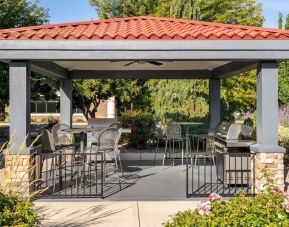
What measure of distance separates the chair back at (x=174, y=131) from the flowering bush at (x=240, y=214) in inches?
238

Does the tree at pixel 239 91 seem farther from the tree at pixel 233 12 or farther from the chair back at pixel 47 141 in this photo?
the chair back at pixel 47 141

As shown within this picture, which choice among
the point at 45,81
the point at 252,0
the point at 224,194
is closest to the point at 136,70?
the point at 224,194

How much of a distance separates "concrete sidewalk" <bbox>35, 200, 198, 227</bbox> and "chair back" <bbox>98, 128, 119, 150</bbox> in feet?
4.35

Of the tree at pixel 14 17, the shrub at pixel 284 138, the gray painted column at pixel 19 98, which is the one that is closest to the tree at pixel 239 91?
the shrub at pixel 284 138

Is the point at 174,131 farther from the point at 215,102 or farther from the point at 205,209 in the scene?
the point at 205,209

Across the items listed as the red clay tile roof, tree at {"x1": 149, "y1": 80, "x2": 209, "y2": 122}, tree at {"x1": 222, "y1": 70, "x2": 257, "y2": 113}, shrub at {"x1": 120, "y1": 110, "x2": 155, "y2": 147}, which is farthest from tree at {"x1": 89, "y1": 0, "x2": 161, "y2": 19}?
the red clay tile roof

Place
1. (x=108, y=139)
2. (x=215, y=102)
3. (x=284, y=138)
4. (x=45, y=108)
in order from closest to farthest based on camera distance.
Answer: (x=108, y=139) → (x=215, y=102) → (x=284, y=138) → (x=45, y=108)

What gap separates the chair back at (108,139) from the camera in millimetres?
7325

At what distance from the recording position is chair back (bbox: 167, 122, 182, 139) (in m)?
9.88

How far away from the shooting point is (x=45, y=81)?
16.9 m

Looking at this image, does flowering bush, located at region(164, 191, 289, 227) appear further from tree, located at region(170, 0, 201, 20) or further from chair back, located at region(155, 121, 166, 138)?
tree, located at region(170, 0, 201, 20)

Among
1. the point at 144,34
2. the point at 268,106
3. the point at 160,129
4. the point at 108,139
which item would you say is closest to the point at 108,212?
the point at 108,139

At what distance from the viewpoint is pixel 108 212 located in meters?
5.74

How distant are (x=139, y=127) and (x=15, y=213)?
33.5 ft
